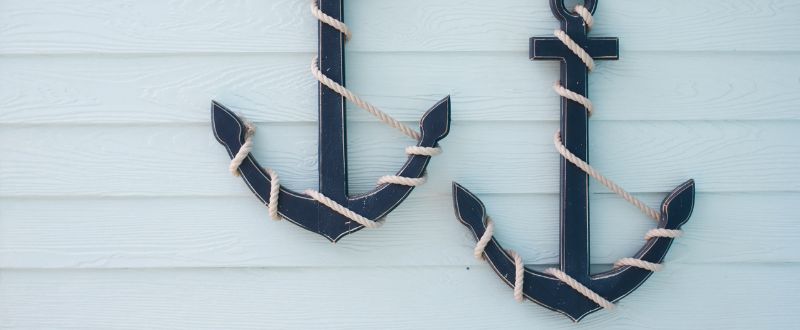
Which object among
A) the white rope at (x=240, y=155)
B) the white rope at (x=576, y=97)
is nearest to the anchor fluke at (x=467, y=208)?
the white rope at (x=576, y=97)

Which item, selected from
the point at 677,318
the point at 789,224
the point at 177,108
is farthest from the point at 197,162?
the point at 789,224

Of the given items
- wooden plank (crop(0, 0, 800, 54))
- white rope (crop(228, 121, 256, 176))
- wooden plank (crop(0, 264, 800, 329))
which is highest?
wooden plank (crop(0, 0, 800, 54))

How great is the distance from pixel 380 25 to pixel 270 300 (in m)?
0.50

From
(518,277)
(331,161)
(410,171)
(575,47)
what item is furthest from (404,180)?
(575,47)

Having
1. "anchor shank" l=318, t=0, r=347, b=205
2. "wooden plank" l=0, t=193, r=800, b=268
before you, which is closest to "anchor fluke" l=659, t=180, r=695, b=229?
"wooden plank" l=0, t=193, r=800, b=268

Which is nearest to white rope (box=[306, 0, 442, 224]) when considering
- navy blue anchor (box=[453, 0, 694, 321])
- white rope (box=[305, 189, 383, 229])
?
white rope (box=[305, 189, 383, 229])

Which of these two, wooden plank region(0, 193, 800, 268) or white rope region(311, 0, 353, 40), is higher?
white rope region(311, 0, 353, 40)

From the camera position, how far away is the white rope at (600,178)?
1.02 m

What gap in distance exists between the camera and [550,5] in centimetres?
104

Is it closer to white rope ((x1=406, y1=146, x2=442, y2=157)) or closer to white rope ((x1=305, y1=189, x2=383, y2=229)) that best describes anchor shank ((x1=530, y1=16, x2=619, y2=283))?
white rope ((x1=406, y1=146, x2=442, y2=157))

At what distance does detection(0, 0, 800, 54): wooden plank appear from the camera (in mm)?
1055

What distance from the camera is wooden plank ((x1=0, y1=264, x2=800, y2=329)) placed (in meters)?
1.07

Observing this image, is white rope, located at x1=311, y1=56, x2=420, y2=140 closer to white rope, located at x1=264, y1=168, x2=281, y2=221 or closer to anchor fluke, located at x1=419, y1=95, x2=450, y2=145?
anchor fluke, located at x1=419, y1=95, x2=450, y2=145

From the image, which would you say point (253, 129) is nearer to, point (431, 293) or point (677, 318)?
point (431, 293)
